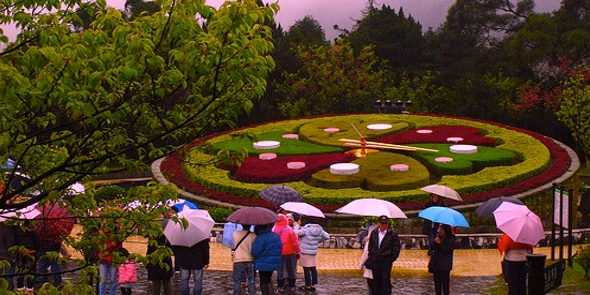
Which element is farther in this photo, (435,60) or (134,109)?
(435,60)

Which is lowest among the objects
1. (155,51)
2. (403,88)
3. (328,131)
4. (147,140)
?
(147,140)

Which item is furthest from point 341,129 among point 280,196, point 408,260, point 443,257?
point 443,257

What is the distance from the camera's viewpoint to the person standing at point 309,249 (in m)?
14.7

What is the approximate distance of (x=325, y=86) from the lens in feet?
129

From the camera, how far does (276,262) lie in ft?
43.4

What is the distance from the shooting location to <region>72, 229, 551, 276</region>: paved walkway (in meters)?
16.8

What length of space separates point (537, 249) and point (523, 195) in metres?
2.92

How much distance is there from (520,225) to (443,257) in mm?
1269

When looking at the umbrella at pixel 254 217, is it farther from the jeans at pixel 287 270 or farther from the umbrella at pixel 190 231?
the jeans at pixel 287 270

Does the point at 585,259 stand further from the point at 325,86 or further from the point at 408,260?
the point at 325,86

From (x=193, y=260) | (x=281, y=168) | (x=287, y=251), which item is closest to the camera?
(x=193, y=260)

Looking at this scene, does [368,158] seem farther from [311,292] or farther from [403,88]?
[403,88]

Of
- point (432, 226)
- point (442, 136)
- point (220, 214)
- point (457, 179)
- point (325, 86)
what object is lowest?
point (432, 226)

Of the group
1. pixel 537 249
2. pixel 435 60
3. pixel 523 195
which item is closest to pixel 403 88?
pixel 435 60
